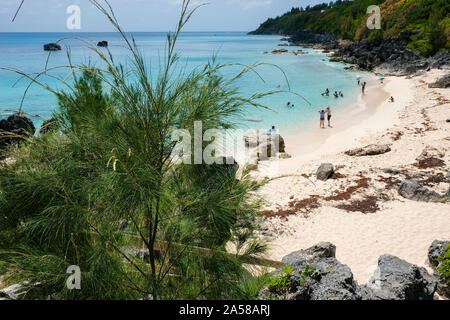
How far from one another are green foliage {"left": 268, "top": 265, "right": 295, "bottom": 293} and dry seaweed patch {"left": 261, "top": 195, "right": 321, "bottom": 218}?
533 cm

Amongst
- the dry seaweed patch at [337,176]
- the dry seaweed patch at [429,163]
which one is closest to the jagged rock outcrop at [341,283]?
the dry seaweed patch at [337,176]

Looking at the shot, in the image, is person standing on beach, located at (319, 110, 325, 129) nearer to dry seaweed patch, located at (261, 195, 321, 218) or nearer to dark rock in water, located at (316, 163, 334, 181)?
dark rock in water, located at (316, 163, 334, 181)

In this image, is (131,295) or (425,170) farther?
(425,170)

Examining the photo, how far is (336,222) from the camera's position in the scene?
880 centimetres

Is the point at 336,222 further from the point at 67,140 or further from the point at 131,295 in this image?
the point at 67,140

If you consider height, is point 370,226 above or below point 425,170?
below

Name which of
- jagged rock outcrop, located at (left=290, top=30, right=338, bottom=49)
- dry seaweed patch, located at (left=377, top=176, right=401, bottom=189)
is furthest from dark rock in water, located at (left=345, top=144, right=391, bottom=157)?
jagged rock outcrop, located at (left=290, top=30, right=338, bottom=49)

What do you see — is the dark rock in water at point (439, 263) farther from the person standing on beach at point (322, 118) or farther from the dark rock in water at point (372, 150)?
the person standing on beach at point (322, 118)

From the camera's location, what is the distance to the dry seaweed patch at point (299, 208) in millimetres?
9422

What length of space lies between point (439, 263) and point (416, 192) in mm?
4223

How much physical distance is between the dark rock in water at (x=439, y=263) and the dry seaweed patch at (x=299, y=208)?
3580 mm
